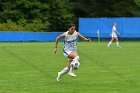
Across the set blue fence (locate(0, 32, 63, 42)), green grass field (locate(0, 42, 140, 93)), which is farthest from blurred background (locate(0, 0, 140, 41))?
green grass field (locate(0, 42, 140, 93))

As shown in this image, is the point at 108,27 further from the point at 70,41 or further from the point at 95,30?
the point at 70,41

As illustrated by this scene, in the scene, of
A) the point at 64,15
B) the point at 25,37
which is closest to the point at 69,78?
the point at 25,37

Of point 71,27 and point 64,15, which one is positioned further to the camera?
point 64,15

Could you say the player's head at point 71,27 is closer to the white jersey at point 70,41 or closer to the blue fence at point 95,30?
the white jersey at point 70,41

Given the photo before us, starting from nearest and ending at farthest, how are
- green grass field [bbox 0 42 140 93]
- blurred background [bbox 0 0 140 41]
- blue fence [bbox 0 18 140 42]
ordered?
green grass field [bbox 0 42 140 93] → blue fence [bbox 0 18 140 42] → blurred background [bbox 0 0 140 41]

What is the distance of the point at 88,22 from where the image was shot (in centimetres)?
5919

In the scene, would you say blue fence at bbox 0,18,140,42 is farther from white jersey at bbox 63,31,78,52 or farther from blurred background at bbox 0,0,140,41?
white jersey at bbox 63,31,78,52

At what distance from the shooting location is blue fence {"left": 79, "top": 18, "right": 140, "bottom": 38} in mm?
57094

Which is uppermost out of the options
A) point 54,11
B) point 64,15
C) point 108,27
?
point 108,27

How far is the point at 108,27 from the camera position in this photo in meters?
57.9

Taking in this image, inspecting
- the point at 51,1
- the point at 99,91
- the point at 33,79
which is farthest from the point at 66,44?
the point at 51,1

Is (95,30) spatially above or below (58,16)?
above

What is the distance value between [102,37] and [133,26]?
3.76m

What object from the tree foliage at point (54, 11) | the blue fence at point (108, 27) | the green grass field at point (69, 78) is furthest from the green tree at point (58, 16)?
the green grass field at point (69, 78)
